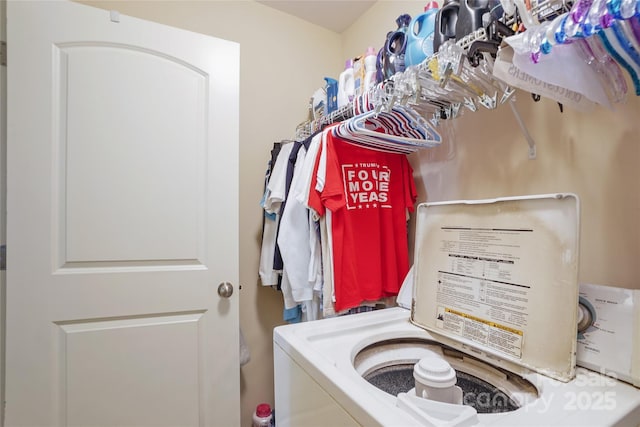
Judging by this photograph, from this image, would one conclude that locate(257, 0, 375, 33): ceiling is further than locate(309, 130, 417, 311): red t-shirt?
Yes

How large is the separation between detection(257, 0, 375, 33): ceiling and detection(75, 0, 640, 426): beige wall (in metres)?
0.05

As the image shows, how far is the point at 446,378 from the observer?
26.5 inches

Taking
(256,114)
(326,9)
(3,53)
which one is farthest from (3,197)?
(326,9)

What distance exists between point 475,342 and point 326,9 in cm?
193

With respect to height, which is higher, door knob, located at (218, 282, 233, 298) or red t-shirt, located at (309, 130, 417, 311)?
red t-shirt, located at (309, 130, 417, 311)

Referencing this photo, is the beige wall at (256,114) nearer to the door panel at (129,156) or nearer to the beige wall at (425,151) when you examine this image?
the beige wall at (425,151)

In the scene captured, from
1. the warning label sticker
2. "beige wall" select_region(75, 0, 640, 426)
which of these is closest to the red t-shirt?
"beige wall" select_region(75, 0, 640, 426)

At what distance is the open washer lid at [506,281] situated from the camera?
2.33 feet

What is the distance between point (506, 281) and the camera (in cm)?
82

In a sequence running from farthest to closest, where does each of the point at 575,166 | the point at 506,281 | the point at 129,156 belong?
the point at 129,156 → the point at 575,166 → the point at 506,281

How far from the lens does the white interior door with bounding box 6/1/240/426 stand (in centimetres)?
119

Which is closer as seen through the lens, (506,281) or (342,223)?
(506,281)

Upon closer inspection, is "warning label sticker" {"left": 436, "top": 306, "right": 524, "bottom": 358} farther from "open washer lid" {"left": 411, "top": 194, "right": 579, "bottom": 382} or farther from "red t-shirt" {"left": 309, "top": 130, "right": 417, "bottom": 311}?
"red t-shirt" {"left": 309, "top": 130, "right": 417, "bottom": 311}

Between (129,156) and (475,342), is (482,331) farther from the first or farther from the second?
(129,156)
